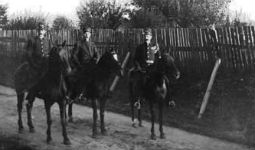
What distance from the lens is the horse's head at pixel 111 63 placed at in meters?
9.33

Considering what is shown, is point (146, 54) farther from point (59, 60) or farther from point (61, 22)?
point (61, 22)

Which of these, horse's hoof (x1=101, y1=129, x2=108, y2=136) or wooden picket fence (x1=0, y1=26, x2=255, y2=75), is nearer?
horse's hoof (x1=101, y1=129, x2=108, y2=136)

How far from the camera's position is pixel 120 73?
930cm

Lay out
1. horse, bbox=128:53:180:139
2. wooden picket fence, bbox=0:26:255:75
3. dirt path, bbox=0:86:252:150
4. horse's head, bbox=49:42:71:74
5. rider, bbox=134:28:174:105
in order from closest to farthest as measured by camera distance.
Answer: horse's head, bbox=49:42:71:74
dirt path, bbox=0:86:252:150
horse, bbox=128:53:180:139
rider, bbox=134:28:174:105
wooden picket fence, bbox=0:26:255:75

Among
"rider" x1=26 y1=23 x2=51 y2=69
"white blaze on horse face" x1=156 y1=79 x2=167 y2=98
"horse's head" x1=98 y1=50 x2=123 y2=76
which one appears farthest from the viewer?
"rider" x1=26 y1=23 x2=51 y2=69

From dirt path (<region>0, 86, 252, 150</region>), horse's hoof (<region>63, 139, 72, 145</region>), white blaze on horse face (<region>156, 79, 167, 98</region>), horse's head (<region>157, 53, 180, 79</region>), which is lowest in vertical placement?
dirt path (<region>0, 86, 252, 150</region>)

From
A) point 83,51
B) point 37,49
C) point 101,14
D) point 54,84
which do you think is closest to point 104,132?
point 54,84

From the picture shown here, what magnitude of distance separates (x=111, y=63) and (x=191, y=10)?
1358 cm

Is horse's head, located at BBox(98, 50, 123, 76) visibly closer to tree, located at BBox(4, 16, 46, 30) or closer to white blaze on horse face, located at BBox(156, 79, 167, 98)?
white blaze on horse face, located at BBox(156, 79, 167, 98)

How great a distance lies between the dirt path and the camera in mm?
8562

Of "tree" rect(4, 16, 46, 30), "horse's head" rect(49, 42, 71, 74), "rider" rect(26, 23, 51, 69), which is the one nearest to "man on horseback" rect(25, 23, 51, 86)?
"rider" rect(26, 23, 51, 69)

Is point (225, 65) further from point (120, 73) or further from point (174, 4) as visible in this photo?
point (174, 4)

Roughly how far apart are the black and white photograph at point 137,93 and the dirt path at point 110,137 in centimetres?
2

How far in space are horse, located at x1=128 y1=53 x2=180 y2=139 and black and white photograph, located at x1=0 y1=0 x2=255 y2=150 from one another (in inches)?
1.0
